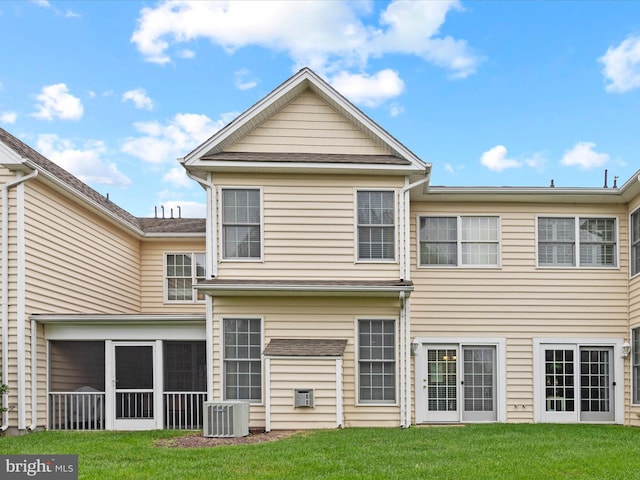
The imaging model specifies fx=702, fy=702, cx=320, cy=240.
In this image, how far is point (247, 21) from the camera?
1803 cm

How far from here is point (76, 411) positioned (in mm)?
14656

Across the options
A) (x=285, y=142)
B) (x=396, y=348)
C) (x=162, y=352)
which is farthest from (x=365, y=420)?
(x=285, y=142)

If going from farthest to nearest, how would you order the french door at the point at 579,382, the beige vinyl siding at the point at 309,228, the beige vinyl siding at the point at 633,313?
the french door at the point at 579,382 → the beige vinyl siding at the point at 633,313 → the beige vinyl siding at the point at 309,228

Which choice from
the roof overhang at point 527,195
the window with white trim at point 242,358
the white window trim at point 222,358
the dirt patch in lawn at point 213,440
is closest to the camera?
the dirt patch in lawn at point 213,440

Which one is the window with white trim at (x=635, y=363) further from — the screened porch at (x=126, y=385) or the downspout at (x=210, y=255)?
the screened porch at (x=126, y=385)

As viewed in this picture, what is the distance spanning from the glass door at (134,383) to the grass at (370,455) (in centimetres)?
150

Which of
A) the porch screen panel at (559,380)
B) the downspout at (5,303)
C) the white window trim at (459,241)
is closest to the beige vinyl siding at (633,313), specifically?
the porch screen panel at (559,380)

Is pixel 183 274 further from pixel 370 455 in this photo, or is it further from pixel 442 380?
pixel 370 455

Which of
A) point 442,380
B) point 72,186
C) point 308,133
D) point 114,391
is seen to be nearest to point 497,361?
point 442,380

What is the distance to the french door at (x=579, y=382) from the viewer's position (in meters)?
15.6

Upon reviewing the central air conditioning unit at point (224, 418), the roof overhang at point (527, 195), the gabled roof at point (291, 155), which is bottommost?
the central air conditioning unit at point (224, 418)

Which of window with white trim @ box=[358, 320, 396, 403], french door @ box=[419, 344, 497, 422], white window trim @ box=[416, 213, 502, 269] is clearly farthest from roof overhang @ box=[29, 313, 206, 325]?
french door @ box=[419, 344, 497, 422]

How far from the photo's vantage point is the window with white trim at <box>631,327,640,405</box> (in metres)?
15.0

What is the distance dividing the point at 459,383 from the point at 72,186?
9.68 meters
